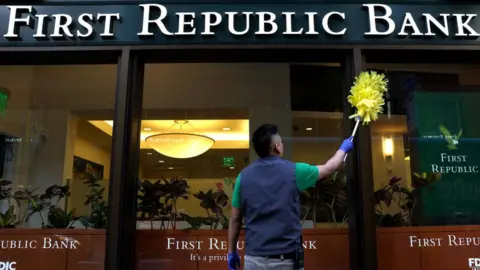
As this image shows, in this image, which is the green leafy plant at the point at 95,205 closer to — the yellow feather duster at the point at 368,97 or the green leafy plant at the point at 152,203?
the green leafy plant at the point at 152,203

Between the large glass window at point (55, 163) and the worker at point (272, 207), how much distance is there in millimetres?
1555

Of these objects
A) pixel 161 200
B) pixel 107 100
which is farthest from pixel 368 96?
pixel 107 100

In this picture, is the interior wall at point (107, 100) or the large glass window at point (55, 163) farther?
the interior wall at point (107, 100)

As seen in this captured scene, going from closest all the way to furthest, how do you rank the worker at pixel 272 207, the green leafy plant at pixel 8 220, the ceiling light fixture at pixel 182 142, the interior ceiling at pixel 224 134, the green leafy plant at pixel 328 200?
the worker at pixel 272 207
the green leafy plant at pixel 328 200
the green leafy plant at pixel 8 220
the interior ceiling at pixel 224 134
the ceiling light fixture at pixel 182 142

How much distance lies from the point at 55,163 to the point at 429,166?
14.8ft

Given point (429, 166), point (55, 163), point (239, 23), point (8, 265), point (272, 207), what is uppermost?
point (239, 23)

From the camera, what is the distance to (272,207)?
248 centimetres

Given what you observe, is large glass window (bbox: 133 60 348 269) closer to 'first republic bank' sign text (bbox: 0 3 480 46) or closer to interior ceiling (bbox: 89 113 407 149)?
interior ceiling (bbox: 89 113 407 149)

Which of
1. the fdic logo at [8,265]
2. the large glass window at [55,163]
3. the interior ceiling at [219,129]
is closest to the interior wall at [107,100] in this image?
the large glass window at [55,163]

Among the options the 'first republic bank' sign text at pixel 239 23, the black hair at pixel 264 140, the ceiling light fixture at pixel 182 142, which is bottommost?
the black hair at pixel 264 140

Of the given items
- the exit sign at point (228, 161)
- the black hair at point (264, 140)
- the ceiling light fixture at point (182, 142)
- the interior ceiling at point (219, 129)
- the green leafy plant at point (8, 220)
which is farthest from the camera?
the exit sign at point (228, 161)

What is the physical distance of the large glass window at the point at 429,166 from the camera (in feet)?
11.9

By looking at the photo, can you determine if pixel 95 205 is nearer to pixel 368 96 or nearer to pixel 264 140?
pixel 264 140

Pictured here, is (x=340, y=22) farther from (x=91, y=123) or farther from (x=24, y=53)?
(x=91, y=123)
